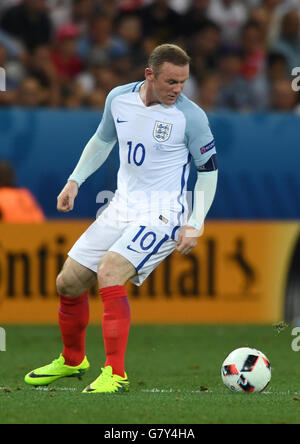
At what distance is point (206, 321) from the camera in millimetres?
10672

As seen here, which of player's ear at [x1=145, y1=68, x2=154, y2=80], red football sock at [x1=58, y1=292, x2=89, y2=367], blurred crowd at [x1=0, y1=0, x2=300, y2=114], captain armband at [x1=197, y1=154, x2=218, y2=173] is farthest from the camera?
blurred crowd at [x1=0, y1=0, x2=300, y2=114]

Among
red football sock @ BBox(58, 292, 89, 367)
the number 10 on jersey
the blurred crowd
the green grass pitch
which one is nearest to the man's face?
the number 10 on jersey

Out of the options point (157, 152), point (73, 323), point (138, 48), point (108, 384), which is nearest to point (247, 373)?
point (108, 384)

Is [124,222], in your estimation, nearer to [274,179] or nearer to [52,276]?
[52,276]

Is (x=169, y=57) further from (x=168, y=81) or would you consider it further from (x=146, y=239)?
(x=146, y=239)

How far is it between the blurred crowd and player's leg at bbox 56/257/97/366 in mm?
5330

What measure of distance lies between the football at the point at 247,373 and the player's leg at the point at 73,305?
93cm

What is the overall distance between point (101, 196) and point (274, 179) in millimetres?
1876

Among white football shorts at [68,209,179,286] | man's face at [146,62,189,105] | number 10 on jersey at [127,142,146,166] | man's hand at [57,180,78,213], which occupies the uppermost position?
man's face at [146,62,189,105]

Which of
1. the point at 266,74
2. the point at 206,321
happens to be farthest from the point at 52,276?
the point at 266,74

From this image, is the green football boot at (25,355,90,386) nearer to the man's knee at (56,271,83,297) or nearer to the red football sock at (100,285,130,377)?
the man's knee at (56,271,83,297)

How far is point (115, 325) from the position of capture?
594 cm

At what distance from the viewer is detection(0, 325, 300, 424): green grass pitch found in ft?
16.9

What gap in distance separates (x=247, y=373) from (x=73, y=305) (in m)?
1.14
